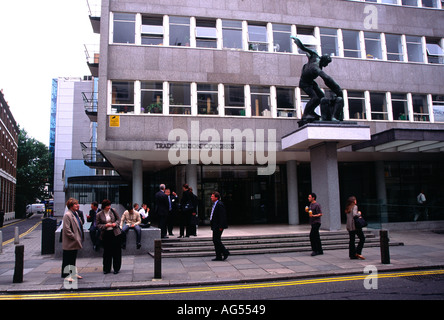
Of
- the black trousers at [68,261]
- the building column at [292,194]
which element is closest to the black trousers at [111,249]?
the black trousers at [68,261]

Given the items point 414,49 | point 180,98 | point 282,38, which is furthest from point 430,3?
point 180,98

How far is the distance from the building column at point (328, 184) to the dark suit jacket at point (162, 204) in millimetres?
6632

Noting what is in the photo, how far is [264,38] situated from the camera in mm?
18438

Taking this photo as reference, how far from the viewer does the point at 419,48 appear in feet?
67.7

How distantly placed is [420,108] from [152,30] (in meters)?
15.1

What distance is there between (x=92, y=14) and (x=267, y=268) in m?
16.6

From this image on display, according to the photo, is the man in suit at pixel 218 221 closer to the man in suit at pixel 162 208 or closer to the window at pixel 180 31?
the man in suit at pixel 162 208

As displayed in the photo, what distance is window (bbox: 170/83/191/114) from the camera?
1691 cm

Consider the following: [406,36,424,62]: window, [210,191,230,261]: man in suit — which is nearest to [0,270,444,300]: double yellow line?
[210,191,230,261]: man in suit

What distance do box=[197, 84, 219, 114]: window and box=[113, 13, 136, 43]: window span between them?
4052 mm

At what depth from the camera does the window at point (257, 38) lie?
1816cm

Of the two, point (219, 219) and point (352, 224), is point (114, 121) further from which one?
point (352, 224)
